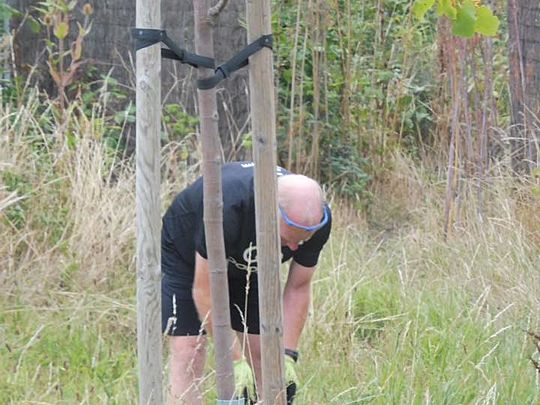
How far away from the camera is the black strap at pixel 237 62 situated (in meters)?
2.77

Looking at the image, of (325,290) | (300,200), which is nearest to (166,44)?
(300,200)

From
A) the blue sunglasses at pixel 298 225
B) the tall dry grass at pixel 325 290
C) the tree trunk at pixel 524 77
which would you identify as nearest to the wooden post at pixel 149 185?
the blue sunglasses at pixel 298 225

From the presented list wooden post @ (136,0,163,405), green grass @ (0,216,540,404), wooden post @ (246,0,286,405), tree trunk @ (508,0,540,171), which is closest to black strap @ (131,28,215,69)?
wooden post @ (136,0,163,405)

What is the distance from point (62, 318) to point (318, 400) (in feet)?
5.18

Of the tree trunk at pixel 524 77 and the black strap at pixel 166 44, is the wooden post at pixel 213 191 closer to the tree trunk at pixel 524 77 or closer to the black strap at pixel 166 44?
the black strap at pixel 166 44

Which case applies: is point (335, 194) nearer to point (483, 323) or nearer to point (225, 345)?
point (483, 323)

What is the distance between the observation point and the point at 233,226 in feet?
13.4

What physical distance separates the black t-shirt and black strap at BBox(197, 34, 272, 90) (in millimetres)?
1159

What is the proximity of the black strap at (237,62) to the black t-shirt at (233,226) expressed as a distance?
116 centimetres

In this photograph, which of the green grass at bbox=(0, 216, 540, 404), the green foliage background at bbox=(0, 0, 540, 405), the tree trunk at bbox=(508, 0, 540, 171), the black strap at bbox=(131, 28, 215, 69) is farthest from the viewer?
the tree trunk at bbox=(508, 0, 540, 171)

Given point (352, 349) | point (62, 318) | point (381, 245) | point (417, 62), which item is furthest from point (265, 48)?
point (417, 62)

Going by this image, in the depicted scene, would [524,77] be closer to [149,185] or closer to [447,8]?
[447,8]

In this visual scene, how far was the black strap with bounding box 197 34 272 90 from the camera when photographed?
9.07ft

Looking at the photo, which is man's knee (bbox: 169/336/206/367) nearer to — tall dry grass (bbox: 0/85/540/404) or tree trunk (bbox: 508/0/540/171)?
tall dry grass (bbox: 0/85/540/404)
